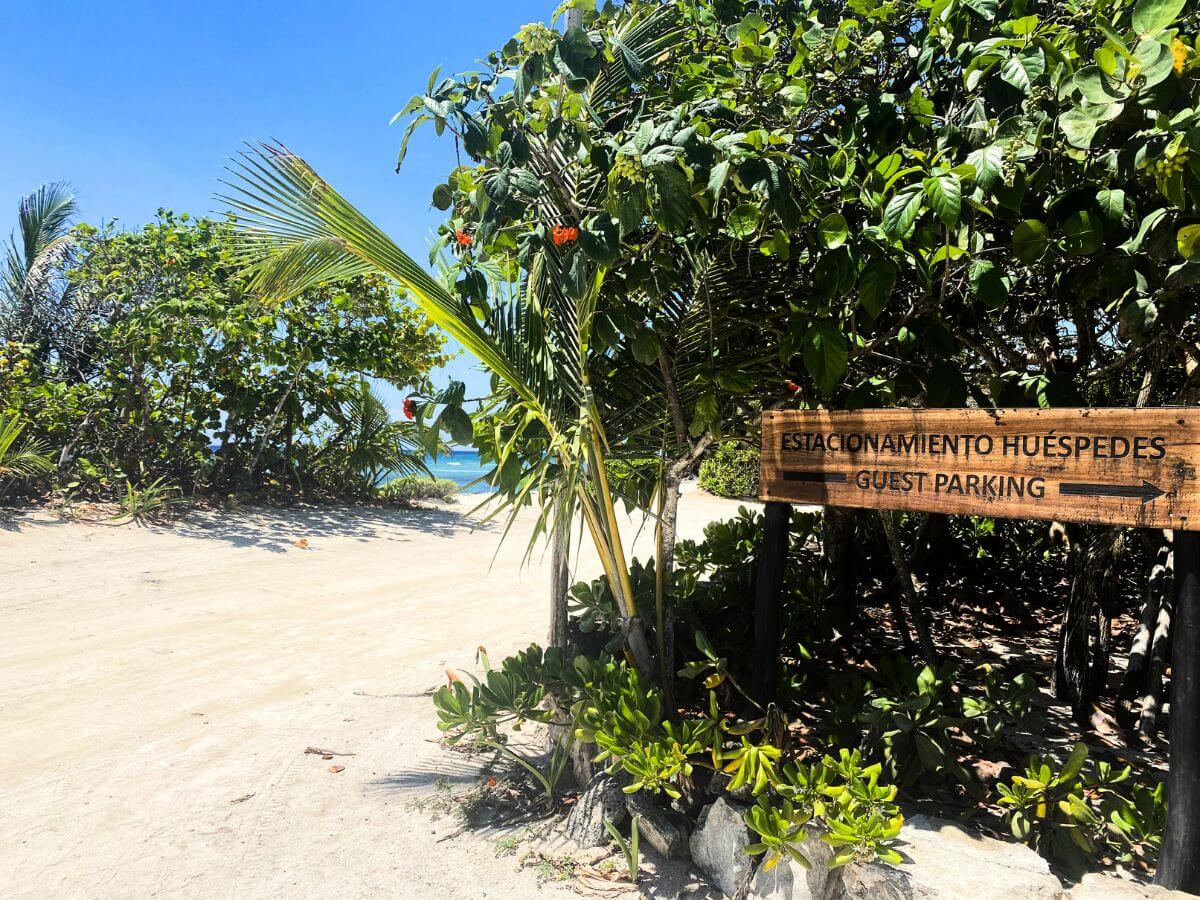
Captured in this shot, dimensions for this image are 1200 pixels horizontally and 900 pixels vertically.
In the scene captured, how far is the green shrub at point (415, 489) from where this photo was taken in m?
10.9

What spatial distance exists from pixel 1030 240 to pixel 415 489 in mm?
10363

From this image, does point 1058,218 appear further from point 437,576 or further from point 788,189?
point 437,576

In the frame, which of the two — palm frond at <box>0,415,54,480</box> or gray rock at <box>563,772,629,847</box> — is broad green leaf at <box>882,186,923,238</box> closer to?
gray rock at <box>563,772,629,847</box>

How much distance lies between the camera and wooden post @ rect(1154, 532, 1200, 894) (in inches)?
71.5

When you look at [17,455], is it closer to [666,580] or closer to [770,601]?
[666,580]

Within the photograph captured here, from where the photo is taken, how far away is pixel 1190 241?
5.51 feet

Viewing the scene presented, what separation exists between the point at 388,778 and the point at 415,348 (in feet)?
24.9

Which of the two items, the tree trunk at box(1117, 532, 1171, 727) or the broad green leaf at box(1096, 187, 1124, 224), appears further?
the tree trunk at box(1117, 532, 1171, 727)

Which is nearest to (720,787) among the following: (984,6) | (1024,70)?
(1024,70)

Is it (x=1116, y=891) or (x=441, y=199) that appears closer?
(x=1116, y=891)

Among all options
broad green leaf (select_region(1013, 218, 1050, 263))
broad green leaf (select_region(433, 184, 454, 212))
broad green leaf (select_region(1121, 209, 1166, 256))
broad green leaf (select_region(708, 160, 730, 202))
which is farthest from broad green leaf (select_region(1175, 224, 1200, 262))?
broad green leaf (select_region(433, 184, 454, 212))

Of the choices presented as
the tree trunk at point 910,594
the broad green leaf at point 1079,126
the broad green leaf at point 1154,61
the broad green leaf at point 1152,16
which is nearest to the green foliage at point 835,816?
the tree trunk at point 910,594

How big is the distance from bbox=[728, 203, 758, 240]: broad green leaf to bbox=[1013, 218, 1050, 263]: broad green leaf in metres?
0.70

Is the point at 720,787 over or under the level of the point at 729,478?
under
